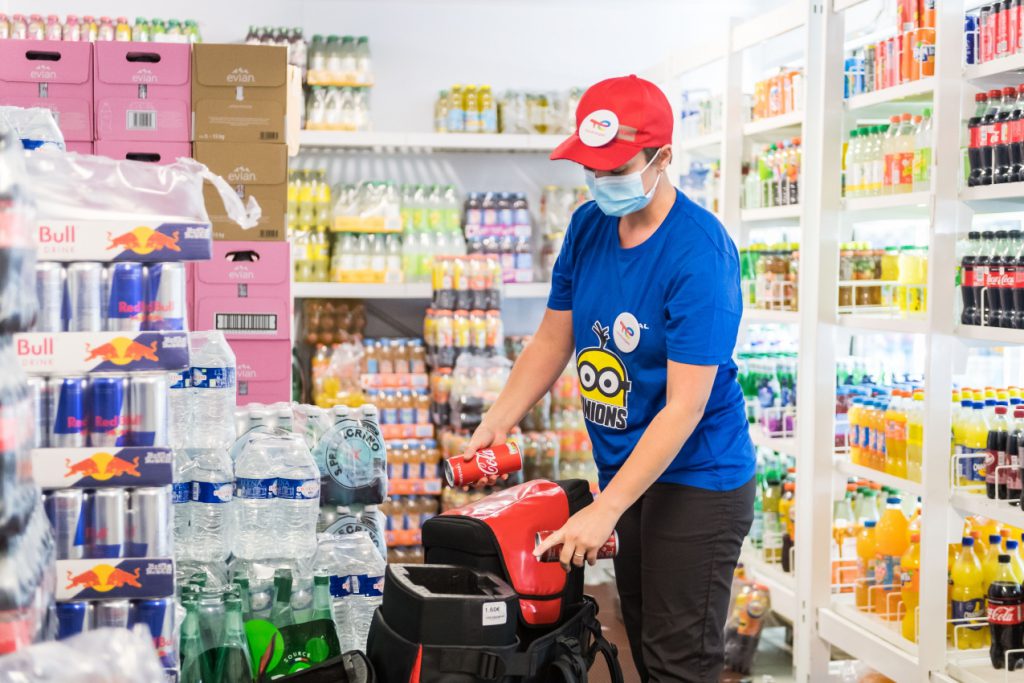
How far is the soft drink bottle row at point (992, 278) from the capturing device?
3557mm

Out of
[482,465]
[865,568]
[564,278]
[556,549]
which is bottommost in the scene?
[865,568]

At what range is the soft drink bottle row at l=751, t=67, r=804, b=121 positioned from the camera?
503 cm

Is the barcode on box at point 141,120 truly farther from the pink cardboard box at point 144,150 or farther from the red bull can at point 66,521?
the red bull can at point 66,521

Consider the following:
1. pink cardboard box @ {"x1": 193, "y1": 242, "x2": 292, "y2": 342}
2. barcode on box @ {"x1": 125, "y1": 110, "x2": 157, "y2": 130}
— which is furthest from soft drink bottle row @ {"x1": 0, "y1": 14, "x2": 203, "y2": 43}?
pink cardboard box @ {"x1": 193, "y1": 242, "x2": 292, "y2": 342}

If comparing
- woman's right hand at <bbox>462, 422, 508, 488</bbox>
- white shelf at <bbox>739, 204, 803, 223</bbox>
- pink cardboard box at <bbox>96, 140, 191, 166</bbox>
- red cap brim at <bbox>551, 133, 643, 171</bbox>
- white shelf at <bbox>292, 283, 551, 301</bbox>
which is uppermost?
pink cardboard box at <bbox>96, 140, 191, 166</bbox>

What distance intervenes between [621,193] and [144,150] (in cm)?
234

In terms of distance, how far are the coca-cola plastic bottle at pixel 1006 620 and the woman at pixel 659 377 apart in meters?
1.57

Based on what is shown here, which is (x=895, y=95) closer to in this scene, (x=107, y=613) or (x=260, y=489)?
Result: (x=260, y=489)

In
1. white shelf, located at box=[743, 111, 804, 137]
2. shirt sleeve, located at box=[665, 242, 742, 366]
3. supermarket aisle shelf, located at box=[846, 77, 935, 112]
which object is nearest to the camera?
shirt sleeve, located at box=[665, 242, 742, 366]

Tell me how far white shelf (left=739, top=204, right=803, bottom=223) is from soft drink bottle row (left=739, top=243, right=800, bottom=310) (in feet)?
0.46

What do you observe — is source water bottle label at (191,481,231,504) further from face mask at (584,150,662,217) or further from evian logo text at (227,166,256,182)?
evian logo text at (227,166,256,182)

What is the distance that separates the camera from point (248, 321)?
4293 millimetres

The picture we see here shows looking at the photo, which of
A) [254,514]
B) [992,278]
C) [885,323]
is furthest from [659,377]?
[885,323]

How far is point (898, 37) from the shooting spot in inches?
167
